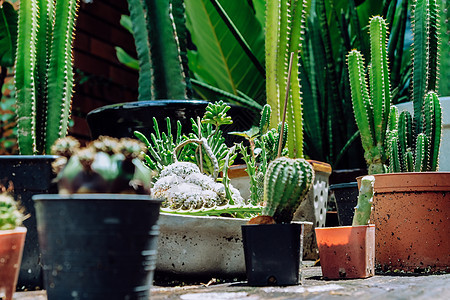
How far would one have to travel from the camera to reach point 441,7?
10.1 feet

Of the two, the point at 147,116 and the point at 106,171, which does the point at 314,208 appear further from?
the point at 106,171

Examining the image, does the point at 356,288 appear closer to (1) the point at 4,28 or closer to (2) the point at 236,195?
(2) the point at 236,195

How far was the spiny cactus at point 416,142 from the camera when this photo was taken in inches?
83.2

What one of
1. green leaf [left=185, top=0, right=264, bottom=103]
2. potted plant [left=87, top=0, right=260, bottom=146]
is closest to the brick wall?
green leaf [left=185, top=0, right=264, bottom=103]

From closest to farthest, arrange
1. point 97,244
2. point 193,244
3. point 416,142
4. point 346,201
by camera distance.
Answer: point 97,244, point 193,244, point 416,142, point 346,201

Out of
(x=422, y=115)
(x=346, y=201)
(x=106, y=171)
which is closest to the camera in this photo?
(x=106, y=171)

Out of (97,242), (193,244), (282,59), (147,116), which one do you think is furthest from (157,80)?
(97,242)

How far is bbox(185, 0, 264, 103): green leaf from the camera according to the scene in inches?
152

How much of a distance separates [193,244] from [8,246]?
63 centimetres

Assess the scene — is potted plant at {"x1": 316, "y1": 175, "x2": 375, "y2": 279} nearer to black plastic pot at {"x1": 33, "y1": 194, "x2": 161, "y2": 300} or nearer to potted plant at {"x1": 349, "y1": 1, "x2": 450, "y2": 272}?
potted plant at {"x1": 349, "y1": 1, "x2": 450, "y2": 272}

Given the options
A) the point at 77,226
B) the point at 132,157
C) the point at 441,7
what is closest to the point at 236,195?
→ the point at 132,157

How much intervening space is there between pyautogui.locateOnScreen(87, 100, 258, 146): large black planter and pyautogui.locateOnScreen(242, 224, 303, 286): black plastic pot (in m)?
0.97

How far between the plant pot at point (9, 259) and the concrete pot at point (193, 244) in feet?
1.71

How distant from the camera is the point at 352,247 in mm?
1670
